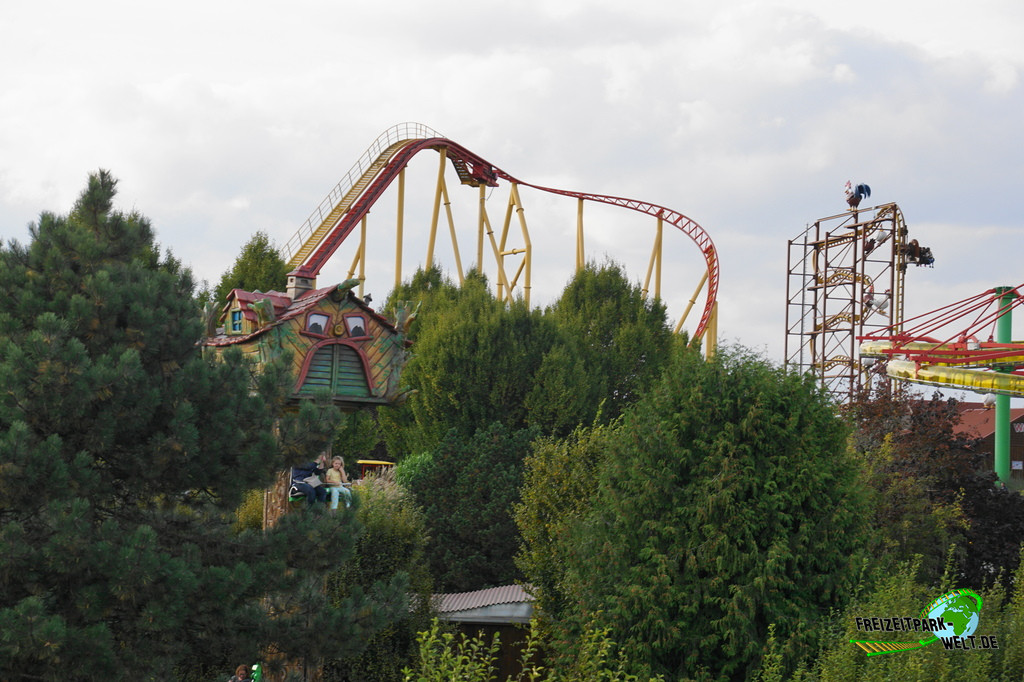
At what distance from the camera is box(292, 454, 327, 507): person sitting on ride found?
42.6 ft

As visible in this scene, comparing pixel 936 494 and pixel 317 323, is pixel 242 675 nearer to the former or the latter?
pixel 317 323

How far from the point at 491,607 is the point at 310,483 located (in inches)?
265

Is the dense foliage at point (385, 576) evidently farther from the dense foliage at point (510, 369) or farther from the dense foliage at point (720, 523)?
the dense foliage at point (510, 369)

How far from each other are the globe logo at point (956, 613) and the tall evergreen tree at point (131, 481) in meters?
5.03

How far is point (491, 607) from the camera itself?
1878cm

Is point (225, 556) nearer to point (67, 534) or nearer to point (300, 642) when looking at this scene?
point (300, 642)

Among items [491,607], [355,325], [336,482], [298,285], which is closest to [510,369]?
[491,607]

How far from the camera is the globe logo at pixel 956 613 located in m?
9.05

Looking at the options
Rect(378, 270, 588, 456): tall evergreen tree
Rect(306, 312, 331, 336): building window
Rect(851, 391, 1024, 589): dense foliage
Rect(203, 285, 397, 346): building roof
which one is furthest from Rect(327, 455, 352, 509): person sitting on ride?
Rect(378, 270, 588, 456): tall evergreen tree

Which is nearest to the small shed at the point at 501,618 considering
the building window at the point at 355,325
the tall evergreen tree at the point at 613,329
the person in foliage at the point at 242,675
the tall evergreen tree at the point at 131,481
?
the person in foliage at the point at 242,675

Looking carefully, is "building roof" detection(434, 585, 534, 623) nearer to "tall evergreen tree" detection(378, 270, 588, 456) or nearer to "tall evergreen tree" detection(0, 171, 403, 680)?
"tall evergreen tree" detection(0, 171, 403, 680)

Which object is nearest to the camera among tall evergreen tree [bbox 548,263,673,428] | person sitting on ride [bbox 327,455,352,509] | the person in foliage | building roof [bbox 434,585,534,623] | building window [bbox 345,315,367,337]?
the person in foliage

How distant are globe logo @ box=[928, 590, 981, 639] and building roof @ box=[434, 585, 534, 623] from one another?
355 inches

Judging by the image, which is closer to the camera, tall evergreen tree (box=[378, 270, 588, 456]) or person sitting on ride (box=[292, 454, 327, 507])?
person sitting on ride (box=[292, 454, 327, 507])
